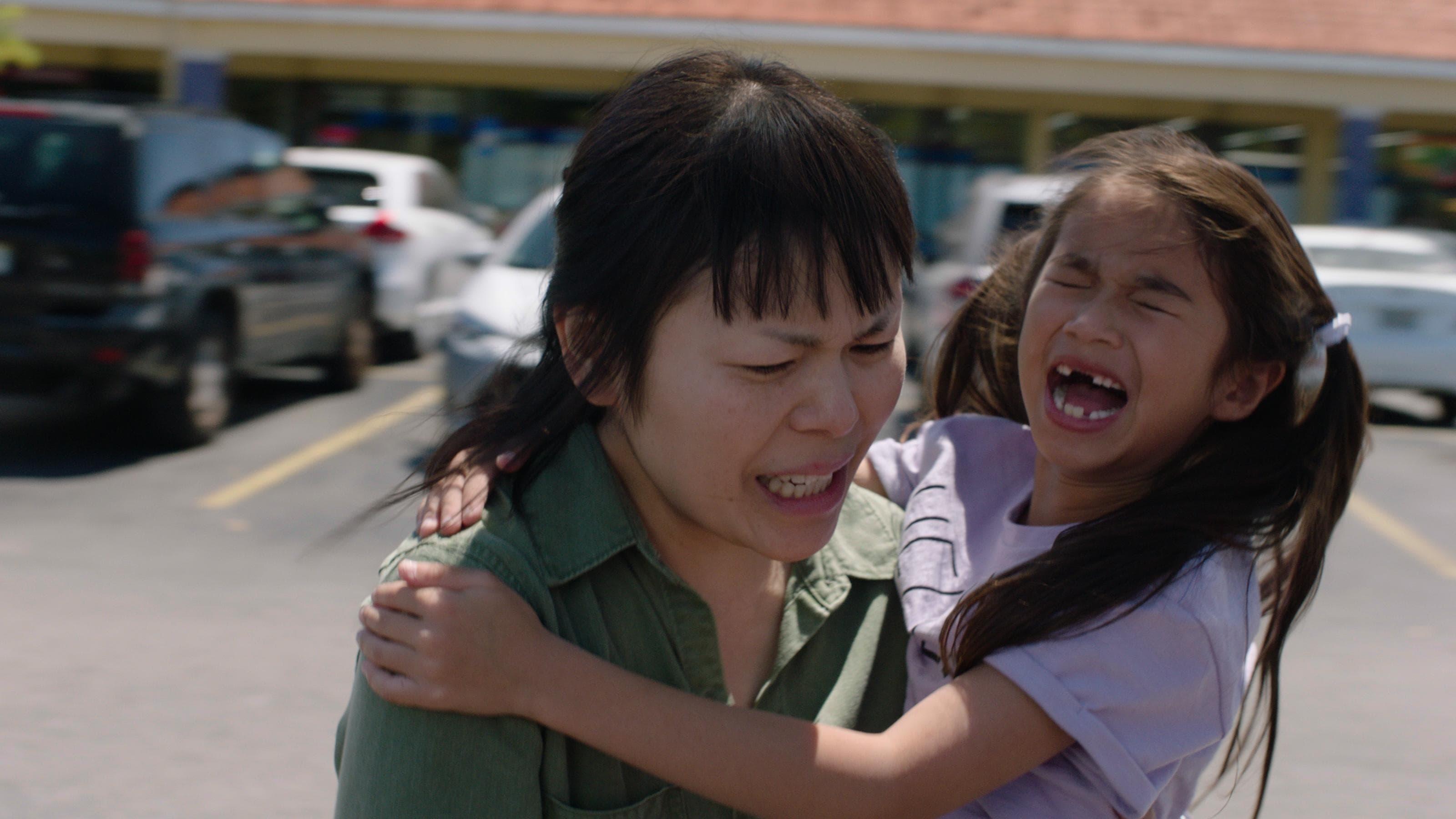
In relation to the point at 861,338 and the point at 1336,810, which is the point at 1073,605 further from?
the point at 1336,810

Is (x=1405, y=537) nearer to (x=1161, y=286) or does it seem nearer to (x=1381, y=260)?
(x=1381, y=260)

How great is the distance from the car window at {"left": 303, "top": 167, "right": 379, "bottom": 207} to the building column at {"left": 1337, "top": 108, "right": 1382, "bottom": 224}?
36.1ft

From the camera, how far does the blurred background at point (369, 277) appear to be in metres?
4.68

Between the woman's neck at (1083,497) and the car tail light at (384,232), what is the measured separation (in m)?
9.65

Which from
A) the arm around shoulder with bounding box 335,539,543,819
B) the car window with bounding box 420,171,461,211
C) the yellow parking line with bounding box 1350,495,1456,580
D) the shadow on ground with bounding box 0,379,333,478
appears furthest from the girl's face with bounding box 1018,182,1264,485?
the car window with bounding box 420,171,461,211

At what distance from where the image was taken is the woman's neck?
2.14 metres

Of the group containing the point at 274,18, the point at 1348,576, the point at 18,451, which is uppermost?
the point at 274,18

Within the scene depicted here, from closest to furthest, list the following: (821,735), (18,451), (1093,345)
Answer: (821,735) → (1093,345) → (18,451)

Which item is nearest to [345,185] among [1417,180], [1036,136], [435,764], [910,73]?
[910,73]

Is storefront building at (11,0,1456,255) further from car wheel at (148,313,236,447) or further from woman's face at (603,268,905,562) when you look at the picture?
woman's face at (603,268,905,562)

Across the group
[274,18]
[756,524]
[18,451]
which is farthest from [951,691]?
[274,18]

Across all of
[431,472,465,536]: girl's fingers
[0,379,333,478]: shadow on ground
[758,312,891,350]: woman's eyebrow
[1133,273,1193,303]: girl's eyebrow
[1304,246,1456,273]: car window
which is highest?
[1133,273,1193,303]: girl's eyebrow

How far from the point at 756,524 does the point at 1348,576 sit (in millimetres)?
5986

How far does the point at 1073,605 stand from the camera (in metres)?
1.86
